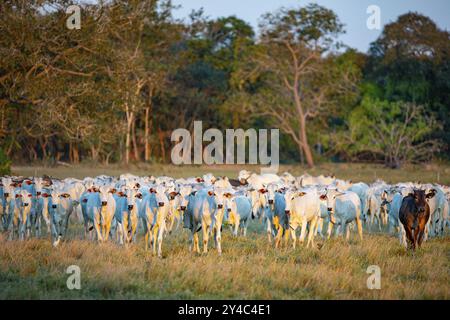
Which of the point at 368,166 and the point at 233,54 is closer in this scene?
the point at 368,166

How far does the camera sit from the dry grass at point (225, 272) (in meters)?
10.5

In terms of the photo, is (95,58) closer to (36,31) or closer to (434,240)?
(36,31)

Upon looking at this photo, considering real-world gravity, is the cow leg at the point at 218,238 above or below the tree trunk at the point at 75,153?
below

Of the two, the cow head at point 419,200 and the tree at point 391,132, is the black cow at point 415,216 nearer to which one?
the cow head at point 419,200

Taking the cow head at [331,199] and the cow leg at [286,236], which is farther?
the cow head at [331,199]

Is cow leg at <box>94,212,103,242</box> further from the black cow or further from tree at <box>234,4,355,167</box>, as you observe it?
tree at <box>234,4,355,167</box>

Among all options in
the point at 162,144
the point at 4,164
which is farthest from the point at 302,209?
the point at 162,144

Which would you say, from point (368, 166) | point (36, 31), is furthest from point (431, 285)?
point (368, 166)

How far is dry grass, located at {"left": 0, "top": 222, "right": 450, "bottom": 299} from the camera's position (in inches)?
412

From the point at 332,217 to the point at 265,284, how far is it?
23.8 ft

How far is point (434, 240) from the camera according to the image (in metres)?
16.7

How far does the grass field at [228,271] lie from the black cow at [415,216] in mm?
340

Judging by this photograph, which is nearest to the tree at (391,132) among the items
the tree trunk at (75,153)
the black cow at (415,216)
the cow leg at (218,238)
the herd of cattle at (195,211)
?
the tree trunk at (75,153)

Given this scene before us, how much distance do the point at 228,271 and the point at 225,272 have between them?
100 millimetres
